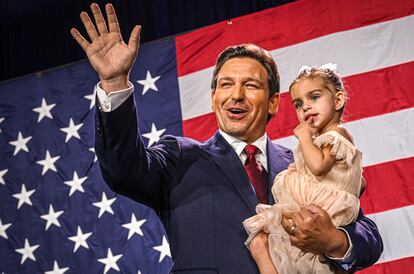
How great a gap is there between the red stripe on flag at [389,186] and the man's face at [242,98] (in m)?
1.31

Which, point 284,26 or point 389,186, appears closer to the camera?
point 389,186

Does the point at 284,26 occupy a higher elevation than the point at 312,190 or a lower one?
higher

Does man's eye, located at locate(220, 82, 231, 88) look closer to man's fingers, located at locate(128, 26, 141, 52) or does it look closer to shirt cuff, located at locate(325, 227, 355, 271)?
man's fingers, located at locate(128, 26, 141, 52)

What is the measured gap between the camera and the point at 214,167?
1.93 m

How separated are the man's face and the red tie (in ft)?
0.17

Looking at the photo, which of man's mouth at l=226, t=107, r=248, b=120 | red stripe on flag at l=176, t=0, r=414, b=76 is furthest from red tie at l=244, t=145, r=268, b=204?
red stripe on flag at l=176, t=0, r=414, b=76

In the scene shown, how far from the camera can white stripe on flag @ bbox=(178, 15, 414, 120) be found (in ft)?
10.9

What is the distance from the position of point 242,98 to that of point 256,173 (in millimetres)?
255

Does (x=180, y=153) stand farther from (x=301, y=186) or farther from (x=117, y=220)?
(x=117, y=220)

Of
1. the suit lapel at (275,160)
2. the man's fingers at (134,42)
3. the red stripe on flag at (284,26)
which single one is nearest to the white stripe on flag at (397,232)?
the red stripe on flag at (284,26)

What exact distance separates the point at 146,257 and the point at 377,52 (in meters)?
1.77

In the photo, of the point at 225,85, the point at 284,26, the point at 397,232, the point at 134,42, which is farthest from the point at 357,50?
the point at 134,42

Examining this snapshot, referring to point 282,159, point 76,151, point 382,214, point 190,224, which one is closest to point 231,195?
point 190,224

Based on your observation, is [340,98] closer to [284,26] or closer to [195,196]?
[195,196]
